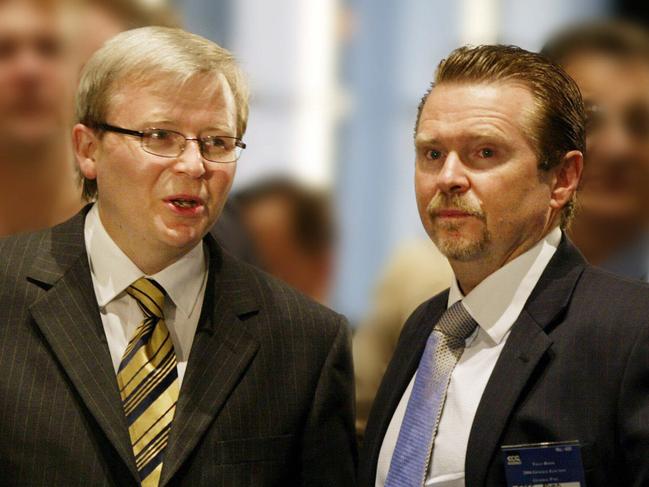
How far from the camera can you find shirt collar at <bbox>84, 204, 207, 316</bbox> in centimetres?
→ 268

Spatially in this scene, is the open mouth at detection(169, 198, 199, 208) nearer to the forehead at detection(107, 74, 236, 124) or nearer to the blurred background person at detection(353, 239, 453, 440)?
the forehead at detection(107, 74, 236, 124)

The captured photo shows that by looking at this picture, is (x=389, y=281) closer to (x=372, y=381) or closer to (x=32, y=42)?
(x=372, y=381)

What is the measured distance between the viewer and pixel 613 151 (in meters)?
3.60

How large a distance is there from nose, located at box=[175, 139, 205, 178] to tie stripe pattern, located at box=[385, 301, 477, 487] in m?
0.70

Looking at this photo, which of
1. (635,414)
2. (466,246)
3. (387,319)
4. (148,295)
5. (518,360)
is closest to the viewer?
(635,414)

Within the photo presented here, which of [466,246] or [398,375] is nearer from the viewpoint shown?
[466,246]

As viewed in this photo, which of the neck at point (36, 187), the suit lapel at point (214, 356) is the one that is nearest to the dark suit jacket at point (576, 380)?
the suit lapel at point (214, 356)

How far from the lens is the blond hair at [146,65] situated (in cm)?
262

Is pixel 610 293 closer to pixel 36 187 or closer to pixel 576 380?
pixel 576 380

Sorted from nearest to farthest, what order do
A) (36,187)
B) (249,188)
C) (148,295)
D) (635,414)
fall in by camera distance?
(635,414)
(148,295)
(36,187)
(249,188)

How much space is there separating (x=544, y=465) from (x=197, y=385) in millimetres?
834

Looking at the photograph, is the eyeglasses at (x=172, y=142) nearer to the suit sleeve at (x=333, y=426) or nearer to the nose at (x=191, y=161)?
the nose at (x=191, y=161)

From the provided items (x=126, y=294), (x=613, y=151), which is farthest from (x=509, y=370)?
(x=613, y=151)

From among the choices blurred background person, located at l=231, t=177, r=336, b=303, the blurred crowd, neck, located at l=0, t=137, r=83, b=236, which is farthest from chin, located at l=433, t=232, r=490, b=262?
neck, located at l=0, t=137, r=83, b=236
